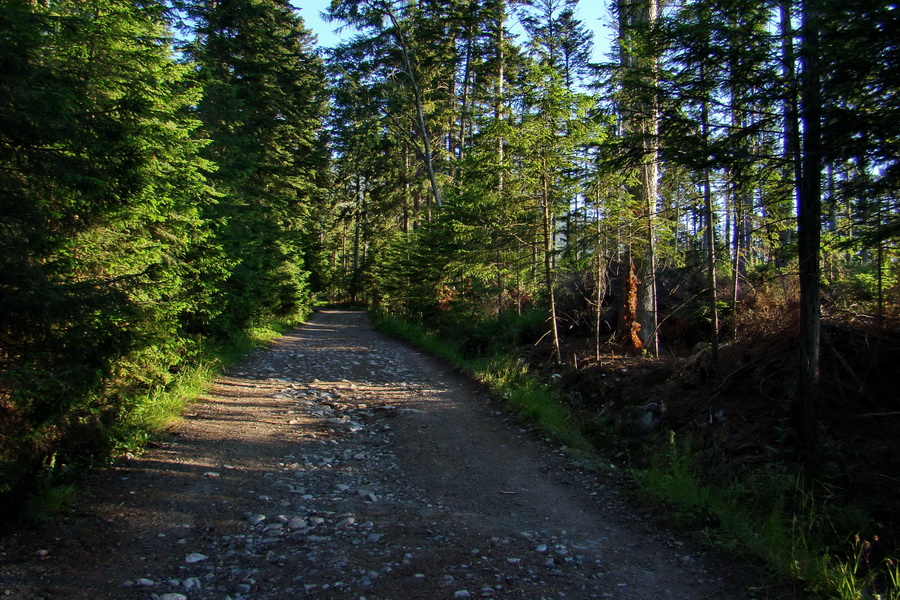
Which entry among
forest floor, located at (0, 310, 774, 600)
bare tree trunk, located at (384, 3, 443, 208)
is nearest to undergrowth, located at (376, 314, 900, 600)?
forest floor, located at (0, 310, 774, 600)

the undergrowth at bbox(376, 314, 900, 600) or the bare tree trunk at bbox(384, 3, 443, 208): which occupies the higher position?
the bare tree trunk at bbox(384, 3, 443, 208)

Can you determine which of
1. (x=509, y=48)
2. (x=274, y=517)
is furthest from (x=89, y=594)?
(x=509, y=48)

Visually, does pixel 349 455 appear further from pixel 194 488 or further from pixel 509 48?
pixel 509 48

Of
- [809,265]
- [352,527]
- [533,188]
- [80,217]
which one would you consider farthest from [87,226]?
[809,265]

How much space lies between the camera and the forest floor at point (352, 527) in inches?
138

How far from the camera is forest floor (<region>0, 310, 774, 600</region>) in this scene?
3512 millimetres

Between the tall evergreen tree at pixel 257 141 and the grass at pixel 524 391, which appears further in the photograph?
the tall evergreen tree at pixel 257 141

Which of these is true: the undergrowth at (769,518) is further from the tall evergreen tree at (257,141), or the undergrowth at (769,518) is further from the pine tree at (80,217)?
the tall evergreen tree at (257,141)

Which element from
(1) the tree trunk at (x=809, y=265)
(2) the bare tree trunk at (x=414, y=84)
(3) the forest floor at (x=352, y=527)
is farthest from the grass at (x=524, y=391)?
(2) the bare tree trunk at (x=414, y=84)

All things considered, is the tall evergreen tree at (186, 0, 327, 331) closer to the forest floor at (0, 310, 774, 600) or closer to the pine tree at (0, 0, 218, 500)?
the pine tree at (0, 0, 218, 500)

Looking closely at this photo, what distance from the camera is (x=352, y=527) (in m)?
4.40

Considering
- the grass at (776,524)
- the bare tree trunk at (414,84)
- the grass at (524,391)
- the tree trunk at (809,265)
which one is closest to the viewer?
the grass at (776,524)

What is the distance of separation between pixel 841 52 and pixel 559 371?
23.2 ft

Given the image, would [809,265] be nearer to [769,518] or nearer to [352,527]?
[769,518]
